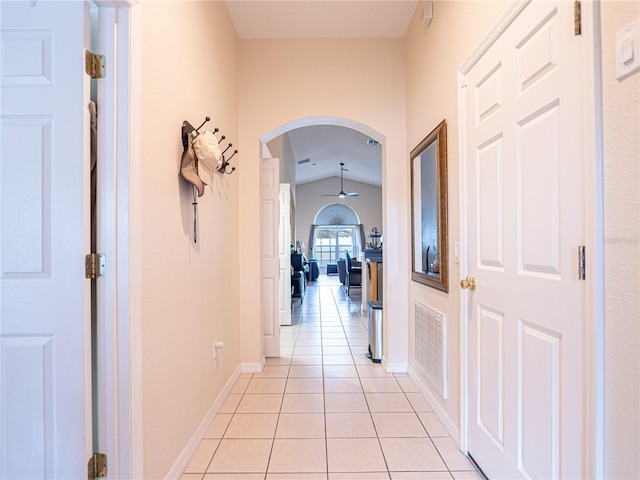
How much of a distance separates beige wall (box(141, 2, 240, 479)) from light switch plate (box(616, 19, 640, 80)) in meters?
1.64

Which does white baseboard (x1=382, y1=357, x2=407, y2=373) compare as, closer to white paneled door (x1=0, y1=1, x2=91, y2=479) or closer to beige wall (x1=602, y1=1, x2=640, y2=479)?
beige wall (x1=602, y1=1, x2=640, y2=479)

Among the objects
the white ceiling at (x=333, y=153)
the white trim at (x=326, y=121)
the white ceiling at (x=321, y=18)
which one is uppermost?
the white ceiling at (x=333, y=153)

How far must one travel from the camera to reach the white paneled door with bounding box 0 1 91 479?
128 centimetres

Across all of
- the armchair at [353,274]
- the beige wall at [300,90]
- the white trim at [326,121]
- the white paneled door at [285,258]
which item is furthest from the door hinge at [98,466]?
the armchair at [353,274]

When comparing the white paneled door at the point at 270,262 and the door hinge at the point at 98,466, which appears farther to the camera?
the white paneled door at the point at 270,262

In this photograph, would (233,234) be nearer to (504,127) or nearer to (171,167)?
Answer: (171,167)

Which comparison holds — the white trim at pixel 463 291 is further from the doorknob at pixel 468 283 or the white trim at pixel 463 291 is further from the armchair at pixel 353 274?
the armchair at pixel 353 274

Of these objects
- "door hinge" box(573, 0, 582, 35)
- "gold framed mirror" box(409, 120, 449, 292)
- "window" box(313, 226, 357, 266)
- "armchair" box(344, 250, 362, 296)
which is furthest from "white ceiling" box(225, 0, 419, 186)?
"window" box(313, 226, 357, 266)

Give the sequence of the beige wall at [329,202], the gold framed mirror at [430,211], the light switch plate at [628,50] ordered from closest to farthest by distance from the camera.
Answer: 1. the light switch plate at [628,50]
2. the gold framed mirror at [430,211]
3. the beige wall at [329,202]

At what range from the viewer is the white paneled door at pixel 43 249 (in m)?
1.28

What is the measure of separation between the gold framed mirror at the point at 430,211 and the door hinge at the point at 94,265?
1.85 m

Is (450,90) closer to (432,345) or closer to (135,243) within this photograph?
(432,345)

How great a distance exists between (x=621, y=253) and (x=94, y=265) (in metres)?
1.72

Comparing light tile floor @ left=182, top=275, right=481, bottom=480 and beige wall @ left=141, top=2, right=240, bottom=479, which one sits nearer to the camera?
beige wall @ left=141, top=2, right=240, bottom=479
